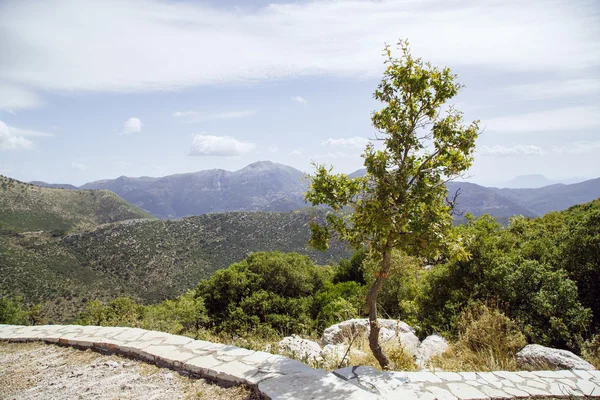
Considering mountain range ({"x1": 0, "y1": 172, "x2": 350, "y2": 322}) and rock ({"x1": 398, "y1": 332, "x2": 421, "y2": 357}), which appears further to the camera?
mountain range ({"x1": 0, "y1": 172, "x2": 350, "y2": 322})

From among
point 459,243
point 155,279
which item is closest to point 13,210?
point 155,279

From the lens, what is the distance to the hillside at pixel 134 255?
170 feet

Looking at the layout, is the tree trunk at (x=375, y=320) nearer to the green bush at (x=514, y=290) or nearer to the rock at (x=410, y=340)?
the green bush at (x=514, y=290)

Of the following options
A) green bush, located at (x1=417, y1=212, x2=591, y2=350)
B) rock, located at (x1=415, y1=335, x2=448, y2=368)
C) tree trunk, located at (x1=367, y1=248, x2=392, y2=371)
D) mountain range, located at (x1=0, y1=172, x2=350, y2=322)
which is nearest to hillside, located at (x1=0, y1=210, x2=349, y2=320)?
mountain range, located at (x1=0, y1=172, x2=350, y2=322)

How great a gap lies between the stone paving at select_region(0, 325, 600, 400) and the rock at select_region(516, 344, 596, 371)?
25 cm

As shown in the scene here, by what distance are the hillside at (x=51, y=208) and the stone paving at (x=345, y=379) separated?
88.3m

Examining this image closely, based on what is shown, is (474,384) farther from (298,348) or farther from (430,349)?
(298,348)

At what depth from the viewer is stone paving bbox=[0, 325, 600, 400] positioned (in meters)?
4.07

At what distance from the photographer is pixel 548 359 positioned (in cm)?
541

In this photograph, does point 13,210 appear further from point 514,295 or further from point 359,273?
point 514,295

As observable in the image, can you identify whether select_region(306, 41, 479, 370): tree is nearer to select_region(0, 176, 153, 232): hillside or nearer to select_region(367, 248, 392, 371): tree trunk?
select_region(367, 248, 392, 371): tree trunk

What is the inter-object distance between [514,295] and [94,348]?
8.39m

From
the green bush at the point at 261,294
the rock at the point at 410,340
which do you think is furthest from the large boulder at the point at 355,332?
the green bush at the point at 261,294

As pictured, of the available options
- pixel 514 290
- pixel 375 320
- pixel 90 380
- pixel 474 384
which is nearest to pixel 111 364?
pixel 90 380
